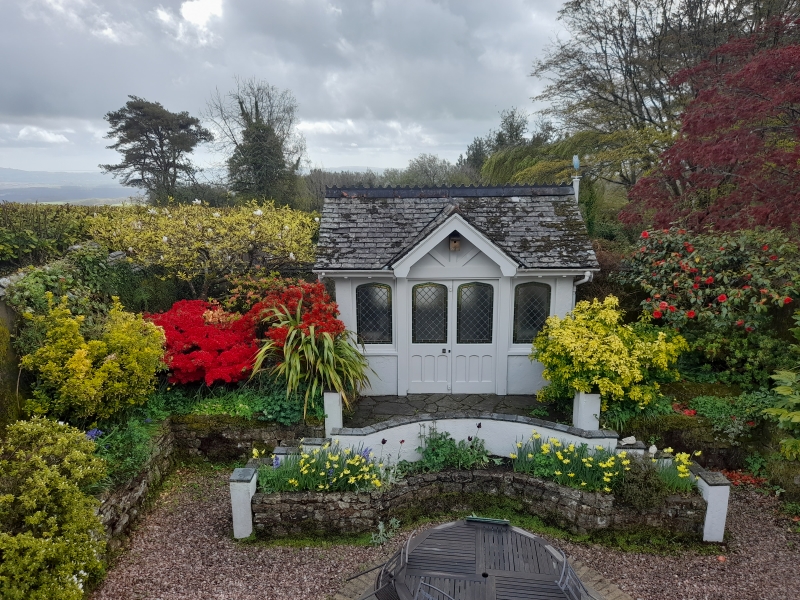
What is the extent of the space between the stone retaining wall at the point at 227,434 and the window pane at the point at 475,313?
11.0 ft

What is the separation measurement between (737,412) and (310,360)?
7.12 m

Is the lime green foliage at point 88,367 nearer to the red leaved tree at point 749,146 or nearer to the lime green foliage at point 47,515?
the lime green foliage at point 47,515

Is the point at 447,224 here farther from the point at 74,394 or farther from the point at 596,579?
the point at 74,394

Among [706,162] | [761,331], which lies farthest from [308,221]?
[761,331]

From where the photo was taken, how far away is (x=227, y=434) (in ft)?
25.0

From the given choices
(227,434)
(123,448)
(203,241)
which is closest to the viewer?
(123,448)

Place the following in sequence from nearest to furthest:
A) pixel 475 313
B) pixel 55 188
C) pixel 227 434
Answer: pixel 227 434 → pixel 475 313 → pixel 55 188

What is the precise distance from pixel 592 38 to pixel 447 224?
14.6m

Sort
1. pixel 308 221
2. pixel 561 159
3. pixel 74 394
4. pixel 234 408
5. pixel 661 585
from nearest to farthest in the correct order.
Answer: pixel 661 585 → pixel 74 394 → pixel 234 408 → pixel 308 221 → pixel 561 159

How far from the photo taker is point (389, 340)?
29.5ft

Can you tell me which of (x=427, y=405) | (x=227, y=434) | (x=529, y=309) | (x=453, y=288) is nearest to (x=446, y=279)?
(x=453, y=288)

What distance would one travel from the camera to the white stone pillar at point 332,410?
7.31 meters

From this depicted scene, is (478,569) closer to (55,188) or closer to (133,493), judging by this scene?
(133,493)

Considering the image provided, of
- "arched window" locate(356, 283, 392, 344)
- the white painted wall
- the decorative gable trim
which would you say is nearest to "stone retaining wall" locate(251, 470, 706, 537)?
the white painted wall
